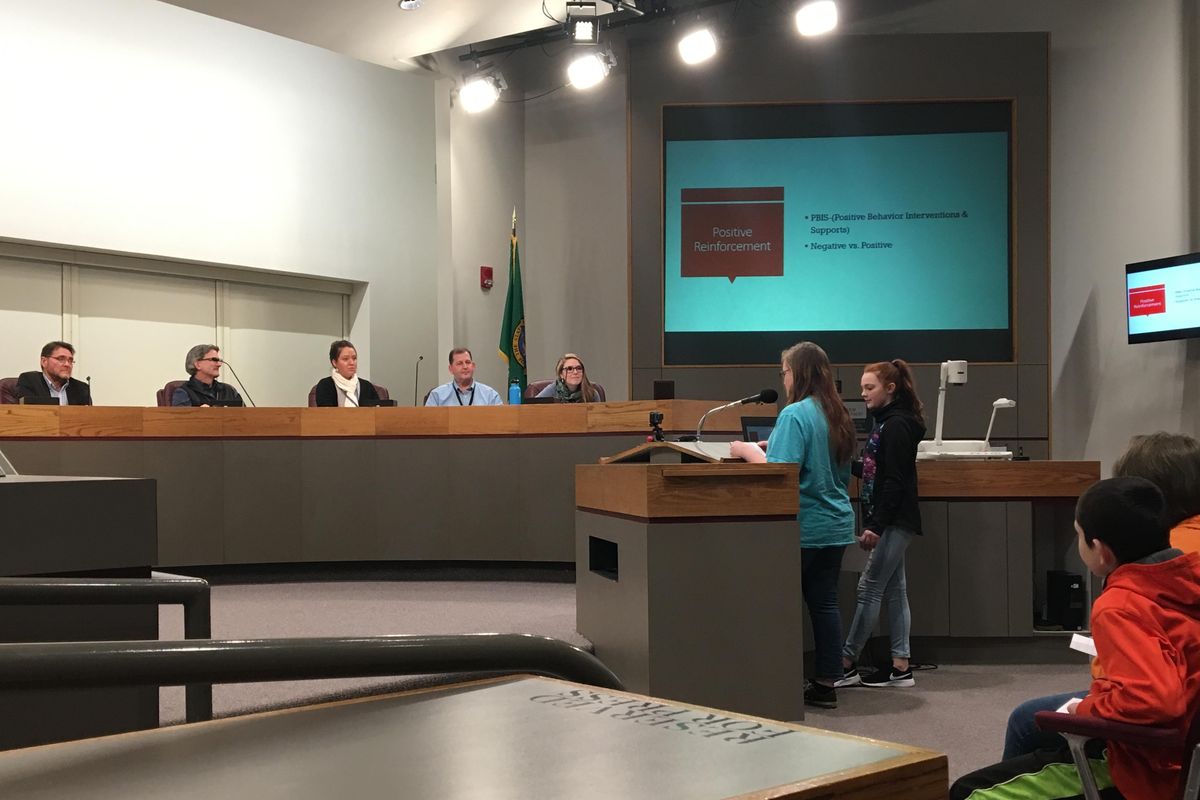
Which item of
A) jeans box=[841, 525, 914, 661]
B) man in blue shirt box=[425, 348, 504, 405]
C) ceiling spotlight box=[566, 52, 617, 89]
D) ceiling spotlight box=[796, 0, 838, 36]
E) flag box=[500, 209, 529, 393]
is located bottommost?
jeans box=[841, 525, 914, 661]

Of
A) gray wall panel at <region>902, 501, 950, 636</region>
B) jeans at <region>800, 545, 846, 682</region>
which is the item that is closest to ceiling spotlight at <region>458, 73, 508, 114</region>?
gray wall panel at <region>902, 501, 950, 636</region>


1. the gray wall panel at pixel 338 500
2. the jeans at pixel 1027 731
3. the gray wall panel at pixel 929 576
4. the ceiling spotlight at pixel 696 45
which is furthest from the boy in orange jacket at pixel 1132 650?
the ceiling spotlight at pixel 696 45

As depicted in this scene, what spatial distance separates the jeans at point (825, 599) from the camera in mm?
4250

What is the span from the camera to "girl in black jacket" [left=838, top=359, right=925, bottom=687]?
4645 millimetres

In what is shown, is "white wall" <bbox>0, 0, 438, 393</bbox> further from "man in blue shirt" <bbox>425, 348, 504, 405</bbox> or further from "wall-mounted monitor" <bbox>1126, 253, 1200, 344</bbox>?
"wall-mounted monitor" <bbox>1126, 253, 1200, 344</bbox>

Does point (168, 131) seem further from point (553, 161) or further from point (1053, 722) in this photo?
point (1053, 722)

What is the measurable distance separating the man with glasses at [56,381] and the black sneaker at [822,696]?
4.87m

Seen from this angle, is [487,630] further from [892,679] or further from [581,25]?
[581,25]

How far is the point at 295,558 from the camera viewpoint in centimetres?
655

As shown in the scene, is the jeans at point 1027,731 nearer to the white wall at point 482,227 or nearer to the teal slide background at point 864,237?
the teal slide background at point 864,237

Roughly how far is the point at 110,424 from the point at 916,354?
19.1ft

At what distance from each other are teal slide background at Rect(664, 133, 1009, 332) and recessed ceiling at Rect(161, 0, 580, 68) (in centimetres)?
164

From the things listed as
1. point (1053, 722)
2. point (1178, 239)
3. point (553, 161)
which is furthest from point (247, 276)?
point (1053, 722)

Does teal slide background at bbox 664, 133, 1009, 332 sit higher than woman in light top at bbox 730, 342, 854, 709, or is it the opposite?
teal slide background at bbox 664, 133, 1009, 332
